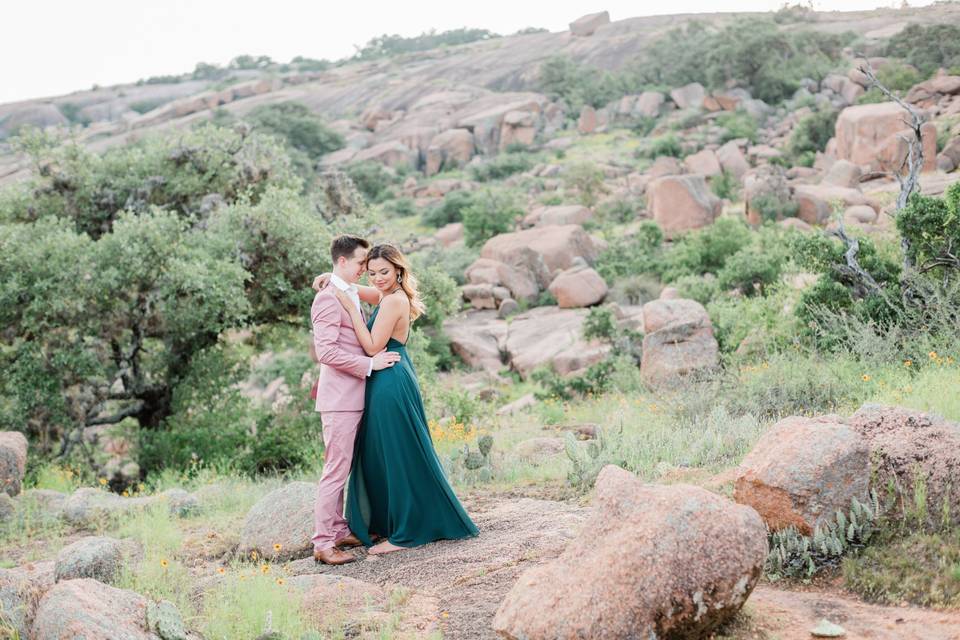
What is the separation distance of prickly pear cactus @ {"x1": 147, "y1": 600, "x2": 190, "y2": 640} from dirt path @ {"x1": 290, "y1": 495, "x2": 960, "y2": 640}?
119 centimetres

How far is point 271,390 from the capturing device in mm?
18719

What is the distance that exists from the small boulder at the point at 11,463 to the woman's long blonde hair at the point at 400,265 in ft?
17.2

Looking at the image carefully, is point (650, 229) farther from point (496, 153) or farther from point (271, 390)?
point (496, 153)

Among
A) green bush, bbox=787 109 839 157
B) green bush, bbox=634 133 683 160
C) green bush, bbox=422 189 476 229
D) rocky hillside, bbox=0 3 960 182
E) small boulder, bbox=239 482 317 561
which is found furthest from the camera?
rocky hillside, bbox=0 3 960 182

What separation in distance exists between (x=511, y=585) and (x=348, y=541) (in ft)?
5.17

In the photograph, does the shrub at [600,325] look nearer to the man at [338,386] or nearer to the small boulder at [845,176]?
the man at [338,386]

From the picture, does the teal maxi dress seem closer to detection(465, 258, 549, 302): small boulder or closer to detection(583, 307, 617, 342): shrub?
detection(583, 307, 617, 342): shrub

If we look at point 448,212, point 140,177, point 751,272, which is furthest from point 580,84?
point 140,177

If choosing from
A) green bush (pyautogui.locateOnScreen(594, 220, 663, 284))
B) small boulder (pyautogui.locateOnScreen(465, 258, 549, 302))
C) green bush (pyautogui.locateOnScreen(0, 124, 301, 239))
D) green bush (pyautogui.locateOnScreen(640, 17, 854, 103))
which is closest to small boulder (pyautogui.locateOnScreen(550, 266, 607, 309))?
green bush (pyautogui.locateOnScreen(594, 220, 663, 284))

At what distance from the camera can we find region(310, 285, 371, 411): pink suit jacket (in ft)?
17.9

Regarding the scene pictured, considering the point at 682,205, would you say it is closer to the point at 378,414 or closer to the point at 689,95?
the point at 378,414

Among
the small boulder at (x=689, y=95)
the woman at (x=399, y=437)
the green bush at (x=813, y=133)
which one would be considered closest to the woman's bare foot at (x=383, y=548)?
the woman at (x=399, y=437)

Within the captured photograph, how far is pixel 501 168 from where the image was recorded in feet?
126

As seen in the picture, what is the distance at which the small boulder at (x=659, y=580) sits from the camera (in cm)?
344
